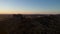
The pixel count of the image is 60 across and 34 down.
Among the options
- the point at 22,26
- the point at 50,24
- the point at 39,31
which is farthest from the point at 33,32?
Answer: the point at 50,24

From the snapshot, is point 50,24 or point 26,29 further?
point 50,24

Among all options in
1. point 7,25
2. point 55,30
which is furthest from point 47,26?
point 7,25

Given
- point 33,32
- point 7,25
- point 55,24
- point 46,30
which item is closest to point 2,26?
point 7,25

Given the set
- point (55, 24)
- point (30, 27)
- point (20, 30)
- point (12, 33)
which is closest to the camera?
point (12, 33)

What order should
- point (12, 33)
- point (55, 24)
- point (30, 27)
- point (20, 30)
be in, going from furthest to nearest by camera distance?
point (55, 24), point (30, 27), point (20, 30), point (12, 33)

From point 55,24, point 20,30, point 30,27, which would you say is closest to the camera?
point 20,30

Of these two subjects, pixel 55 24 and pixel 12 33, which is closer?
pixel 12 33

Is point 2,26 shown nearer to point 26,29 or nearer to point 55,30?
point 26,29

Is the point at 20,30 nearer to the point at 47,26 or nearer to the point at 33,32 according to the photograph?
the point at 33,32

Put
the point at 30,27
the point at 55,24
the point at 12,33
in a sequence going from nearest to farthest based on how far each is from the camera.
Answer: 1. the point at 12,33
2. the point at 30,27
3. the point at 55,24
